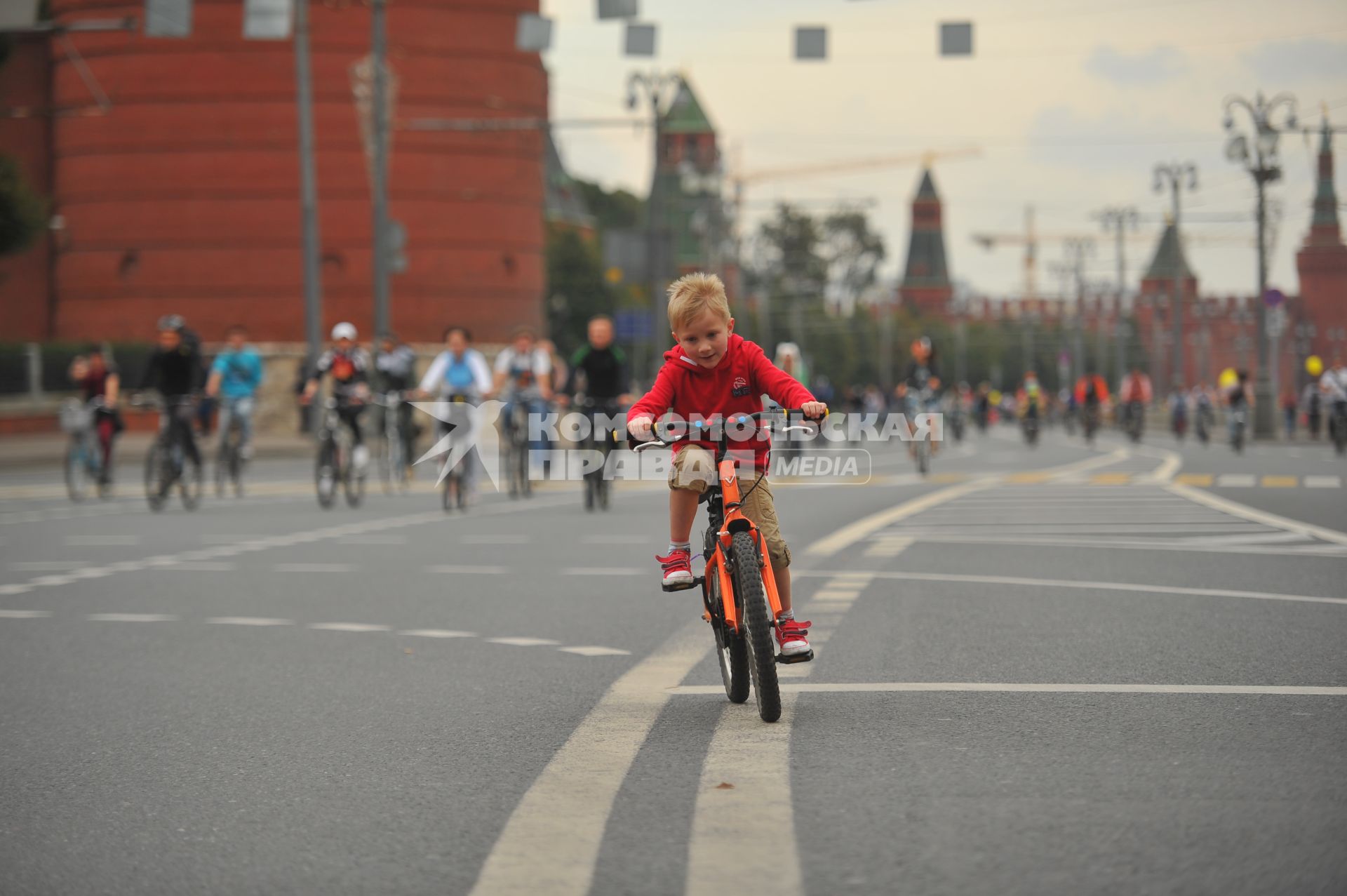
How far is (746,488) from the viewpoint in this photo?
6.98m

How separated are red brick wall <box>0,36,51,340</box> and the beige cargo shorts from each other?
2098 inches

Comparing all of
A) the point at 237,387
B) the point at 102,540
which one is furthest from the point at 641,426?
the point at 237,387

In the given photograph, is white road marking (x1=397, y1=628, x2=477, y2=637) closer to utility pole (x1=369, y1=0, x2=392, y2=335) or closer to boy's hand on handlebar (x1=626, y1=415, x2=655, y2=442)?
boy's hand on handlebar (x1=626, y1=415, x2=655, y2=442)

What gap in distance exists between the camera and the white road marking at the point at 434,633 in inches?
380

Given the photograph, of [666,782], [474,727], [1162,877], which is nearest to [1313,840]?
[1162,877]

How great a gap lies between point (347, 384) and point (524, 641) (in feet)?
37.9

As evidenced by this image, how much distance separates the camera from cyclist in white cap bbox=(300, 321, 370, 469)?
799 inches

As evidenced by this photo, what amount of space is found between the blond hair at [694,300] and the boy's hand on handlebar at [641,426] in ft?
1.08

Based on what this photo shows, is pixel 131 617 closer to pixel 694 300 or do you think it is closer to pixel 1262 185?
pixel 694 300

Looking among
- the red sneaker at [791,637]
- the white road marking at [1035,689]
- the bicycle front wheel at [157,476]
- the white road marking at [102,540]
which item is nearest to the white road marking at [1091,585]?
the white road marking at [1035,689]

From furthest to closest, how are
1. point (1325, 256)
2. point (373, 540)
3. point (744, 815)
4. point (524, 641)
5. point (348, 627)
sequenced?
point (1325, 256) → point (373, 540) → point (348, 627) → point (524, 641) → point (744, 815)

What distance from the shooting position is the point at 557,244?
111m

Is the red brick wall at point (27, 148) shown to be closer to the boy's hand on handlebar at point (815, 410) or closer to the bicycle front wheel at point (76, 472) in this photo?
the bicycle front wheel at point (76, 472)

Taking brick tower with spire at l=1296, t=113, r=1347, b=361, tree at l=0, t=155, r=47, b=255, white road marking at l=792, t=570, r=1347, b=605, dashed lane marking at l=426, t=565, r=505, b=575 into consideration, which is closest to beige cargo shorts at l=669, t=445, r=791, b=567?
white road marking at l=792, t=570, r=1347, b=605
